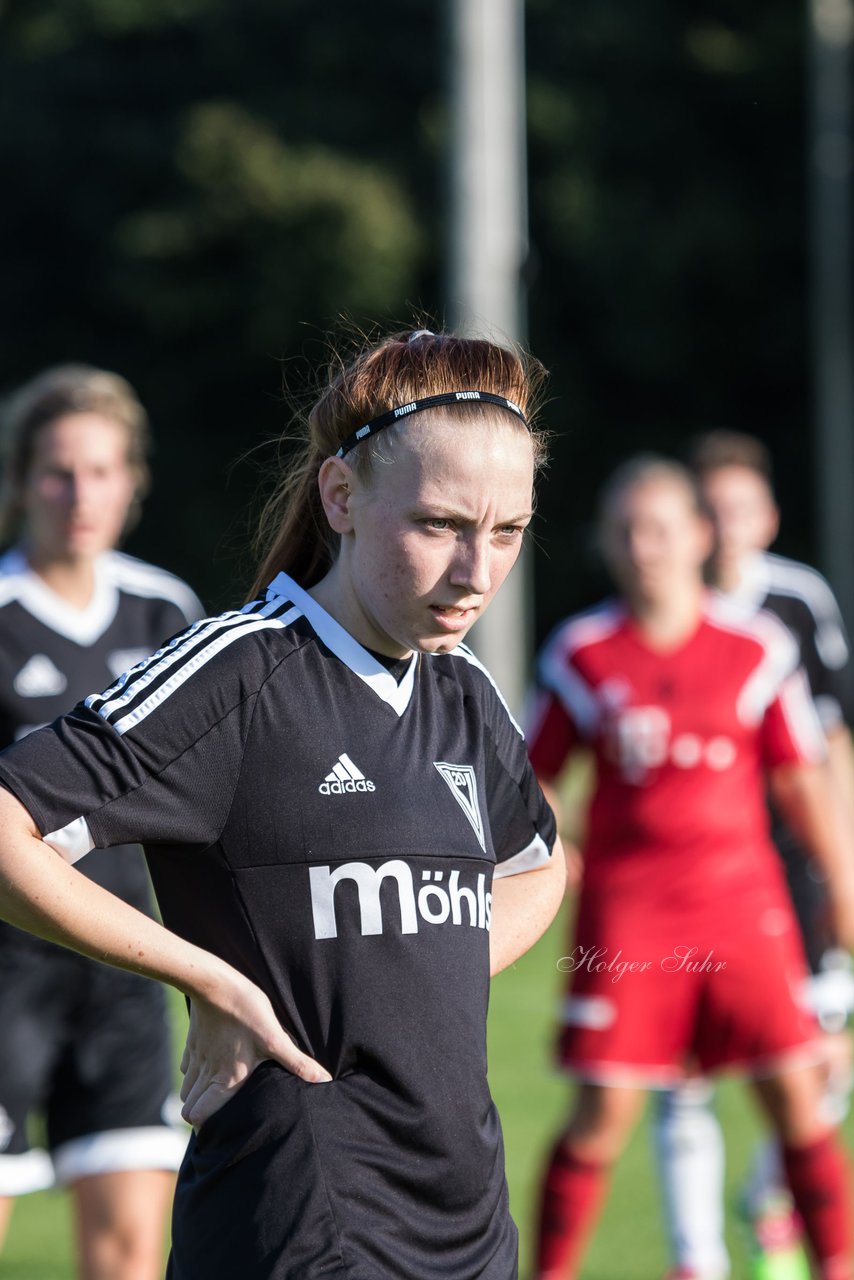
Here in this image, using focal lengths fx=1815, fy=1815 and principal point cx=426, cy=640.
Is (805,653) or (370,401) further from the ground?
(370,401)

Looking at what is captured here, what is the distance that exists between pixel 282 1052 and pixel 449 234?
12.0m

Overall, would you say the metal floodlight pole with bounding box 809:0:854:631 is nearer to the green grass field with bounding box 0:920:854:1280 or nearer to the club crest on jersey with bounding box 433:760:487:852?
the green grass field with bounding box 0:920:854:1280

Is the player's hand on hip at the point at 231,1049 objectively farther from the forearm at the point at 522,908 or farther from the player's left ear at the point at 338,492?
the player's left ear at the point at 338,492

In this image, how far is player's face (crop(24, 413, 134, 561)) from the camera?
383 centimetres

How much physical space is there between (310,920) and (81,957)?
1.71 metres

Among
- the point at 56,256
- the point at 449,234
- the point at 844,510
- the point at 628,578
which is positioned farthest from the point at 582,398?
the point at 628,578

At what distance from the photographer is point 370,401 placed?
87.8 inches

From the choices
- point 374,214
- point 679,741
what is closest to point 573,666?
point 679,741

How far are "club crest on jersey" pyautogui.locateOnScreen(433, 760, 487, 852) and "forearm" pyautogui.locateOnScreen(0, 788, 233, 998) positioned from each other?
1.23 ft

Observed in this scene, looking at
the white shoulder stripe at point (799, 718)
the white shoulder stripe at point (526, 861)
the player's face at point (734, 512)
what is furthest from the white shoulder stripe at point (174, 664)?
the player's face at point (734, 512)

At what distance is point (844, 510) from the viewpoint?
24.3 meters

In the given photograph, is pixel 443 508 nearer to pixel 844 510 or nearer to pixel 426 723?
pixel 426 723

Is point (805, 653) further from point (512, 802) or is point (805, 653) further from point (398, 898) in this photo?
point (398, 898)

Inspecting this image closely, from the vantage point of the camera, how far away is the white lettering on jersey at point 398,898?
212 cm
